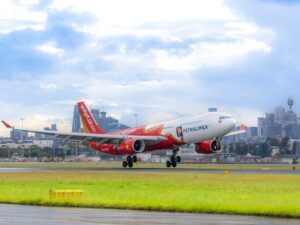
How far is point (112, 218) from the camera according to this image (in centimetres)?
2523

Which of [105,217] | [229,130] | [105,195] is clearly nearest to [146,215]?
[105,217]

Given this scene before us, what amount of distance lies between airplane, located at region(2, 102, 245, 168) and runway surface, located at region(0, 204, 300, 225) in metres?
57.3

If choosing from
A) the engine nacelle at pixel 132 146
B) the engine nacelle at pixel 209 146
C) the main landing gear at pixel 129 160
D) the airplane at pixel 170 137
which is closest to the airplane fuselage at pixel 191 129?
the airplane at pixel 170 137

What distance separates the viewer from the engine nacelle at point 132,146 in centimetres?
9019

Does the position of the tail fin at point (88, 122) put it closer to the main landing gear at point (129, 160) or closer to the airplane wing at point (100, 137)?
the airplane wing at point (100, 137)

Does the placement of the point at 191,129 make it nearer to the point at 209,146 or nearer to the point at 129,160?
the point at 209,146

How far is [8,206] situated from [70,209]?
338cm

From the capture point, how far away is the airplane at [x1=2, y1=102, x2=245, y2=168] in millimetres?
85938

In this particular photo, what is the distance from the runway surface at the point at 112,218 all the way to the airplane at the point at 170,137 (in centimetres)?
5731

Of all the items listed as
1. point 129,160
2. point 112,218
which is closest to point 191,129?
point 129,160

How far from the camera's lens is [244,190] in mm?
40219

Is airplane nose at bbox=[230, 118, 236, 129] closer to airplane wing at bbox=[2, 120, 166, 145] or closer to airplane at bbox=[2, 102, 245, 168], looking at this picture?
airplane at bbox=[2, 102, 245, 168]

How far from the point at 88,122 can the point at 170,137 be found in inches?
930

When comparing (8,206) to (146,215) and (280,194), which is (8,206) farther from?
(280,194)
